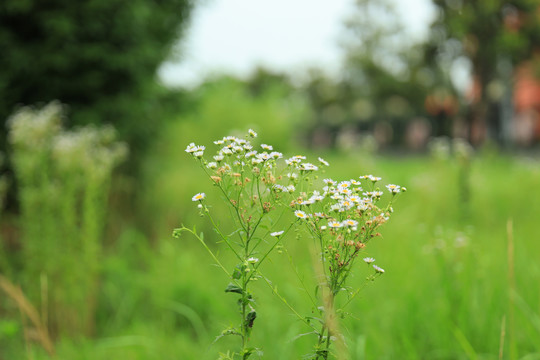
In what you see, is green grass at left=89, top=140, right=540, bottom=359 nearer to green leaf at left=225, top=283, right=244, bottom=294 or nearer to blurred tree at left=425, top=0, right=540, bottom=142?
green leaf at left=225, top=283, right=244, bottom=294

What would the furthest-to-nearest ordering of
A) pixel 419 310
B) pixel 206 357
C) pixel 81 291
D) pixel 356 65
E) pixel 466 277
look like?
pixel 356 65 → pixel 81 291 → pixel 466 277 → pixel 419 310 → pixel 206 357

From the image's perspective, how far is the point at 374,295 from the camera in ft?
11.6

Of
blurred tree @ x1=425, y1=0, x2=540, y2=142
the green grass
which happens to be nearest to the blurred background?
the green grass

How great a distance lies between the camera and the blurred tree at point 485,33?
52.7ft

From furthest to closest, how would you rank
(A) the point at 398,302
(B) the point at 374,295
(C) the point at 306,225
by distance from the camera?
(B) the point at 374,295, (A) the point at 398,302, (C) the point at 306,225

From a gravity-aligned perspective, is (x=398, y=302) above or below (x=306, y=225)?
above

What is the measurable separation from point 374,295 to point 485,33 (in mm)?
15901

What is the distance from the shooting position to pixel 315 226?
1384mm

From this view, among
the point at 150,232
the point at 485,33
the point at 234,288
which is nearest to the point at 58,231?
the point at 150,232

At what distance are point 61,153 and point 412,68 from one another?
2260 cm

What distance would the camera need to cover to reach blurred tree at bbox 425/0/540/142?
16.1 metres

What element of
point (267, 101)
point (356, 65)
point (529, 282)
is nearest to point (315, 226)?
point (529, 282)

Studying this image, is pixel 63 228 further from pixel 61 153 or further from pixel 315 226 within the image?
pixel 315 226

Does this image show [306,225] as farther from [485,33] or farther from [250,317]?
[485,33]
